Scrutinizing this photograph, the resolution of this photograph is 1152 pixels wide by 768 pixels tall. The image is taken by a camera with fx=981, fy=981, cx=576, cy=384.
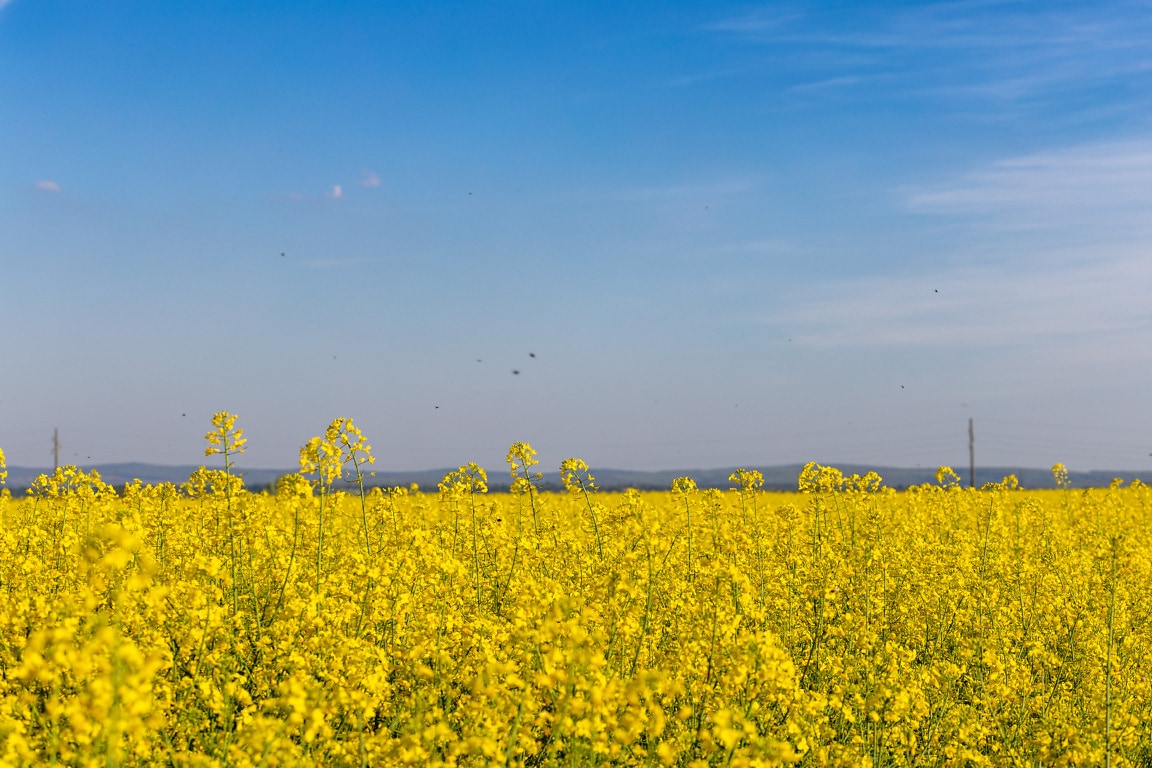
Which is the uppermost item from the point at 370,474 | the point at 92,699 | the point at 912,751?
the point at 370,474

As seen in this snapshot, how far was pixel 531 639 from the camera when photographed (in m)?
5.15

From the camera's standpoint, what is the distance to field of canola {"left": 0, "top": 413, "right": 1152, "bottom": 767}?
445 cm

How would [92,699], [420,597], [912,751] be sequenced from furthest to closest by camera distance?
[420,597], [912,751], [92,699]

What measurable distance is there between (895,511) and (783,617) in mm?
7075

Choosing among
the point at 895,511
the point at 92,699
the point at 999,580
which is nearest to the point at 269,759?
the point at 92,699

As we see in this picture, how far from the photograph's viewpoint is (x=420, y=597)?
7426 mm

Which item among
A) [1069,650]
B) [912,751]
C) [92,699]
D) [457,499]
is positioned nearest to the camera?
[92,699]

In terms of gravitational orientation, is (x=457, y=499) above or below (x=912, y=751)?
above

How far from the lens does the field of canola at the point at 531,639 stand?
4.45m

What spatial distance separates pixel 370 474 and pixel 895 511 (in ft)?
30.8

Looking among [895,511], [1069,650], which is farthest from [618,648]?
[895,511]

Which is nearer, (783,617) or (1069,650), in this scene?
(783,617)

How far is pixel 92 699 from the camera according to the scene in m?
3.53

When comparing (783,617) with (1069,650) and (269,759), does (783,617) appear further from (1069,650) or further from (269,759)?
(269,759)
